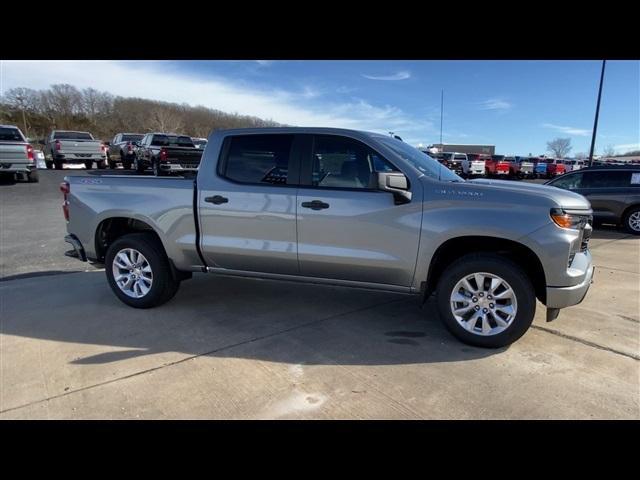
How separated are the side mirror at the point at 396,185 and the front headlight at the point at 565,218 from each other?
117 cm

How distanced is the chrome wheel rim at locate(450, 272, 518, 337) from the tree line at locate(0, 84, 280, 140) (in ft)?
202

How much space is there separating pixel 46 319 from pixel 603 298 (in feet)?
20.8

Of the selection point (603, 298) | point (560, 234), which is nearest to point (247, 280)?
point (560, 234)

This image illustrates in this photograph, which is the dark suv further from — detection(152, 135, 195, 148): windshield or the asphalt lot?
detection(152, 135, 195, 148): windshield

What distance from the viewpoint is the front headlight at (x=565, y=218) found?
3.27 m

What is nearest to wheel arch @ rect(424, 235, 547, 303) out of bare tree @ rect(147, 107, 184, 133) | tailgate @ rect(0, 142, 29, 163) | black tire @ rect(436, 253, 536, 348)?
black tire @ rect(436, 253, 536, 348)

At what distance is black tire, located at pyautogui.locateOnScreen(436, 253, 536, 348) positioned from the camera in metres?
3.35

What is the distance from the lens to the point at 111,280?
4.57 m

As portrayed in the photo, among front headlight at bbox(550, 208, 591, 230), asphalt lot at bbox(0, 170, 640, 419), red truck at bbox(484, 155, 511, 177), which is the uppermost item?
red truck at bbox(484, 155, 511, 177)

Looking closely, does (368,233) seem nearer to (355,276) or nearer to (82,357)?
(355,276)

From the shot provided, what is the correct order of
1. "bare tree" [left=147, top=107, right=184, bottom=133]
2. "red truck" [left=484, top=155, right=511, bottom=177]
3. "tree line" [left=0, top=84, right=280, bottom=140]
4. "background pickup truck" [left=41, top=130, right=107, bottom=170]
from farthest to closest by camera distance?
"bare tree" [left=147, top=107, right=184, bottom=133]
"tree line" [left=0, top=84, right=280, bottom=140]
"red truck" [left=484, top=155, right=511, bottom=177]
"background pickup truck" [left=41, top=130, right=107, bottom=170]

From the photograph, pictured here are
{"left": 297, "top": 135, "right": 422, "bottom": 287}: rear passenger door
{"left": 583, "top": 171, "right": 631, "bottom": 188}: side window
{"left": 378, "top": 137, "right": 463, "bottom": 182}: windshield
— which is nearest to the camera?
{"left": 297, "top": 135, "right": 422, "bottom": 287}: rear passenger door
